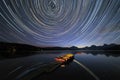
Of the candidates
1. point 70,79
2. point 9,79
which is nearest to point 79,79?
point 70,79

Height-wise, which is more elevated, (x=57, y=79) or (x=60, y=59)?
(x=60, y=59)

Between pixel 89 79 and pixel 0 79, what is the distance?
775 inches

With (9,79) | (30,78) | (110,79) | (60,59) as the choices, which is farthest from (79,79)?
(60,59)

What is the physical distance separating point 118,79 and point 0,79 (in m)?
27.5

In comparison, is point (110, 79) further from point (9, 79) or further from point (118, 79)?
point (9, 79)

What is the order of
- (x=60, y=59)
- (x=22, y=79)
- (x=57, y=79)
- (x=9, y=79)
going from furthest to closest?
(x=60, y=59) → (x=57, y=79) → (x=9, y=79) → (x=22, y=79)

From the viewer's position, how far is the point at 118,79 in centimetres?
2920

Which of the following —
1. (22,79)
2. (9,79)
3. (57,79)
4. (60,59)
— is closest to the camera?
(22,79)

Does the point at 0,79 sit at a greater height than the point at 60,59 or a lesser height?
lesser

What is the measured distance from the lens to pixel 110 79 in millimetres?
28547

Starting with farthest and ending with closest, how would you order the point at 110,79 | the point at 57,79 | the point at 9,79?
the point at 110,79 → the point at 57,79 → the point at 9,79

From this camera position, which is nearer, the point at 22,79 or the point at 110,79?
the point at 22,79

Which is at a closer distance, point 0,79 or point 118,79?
point 0,79

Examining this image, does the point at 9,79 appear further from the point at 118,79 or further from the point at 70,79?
the point at 118,79
